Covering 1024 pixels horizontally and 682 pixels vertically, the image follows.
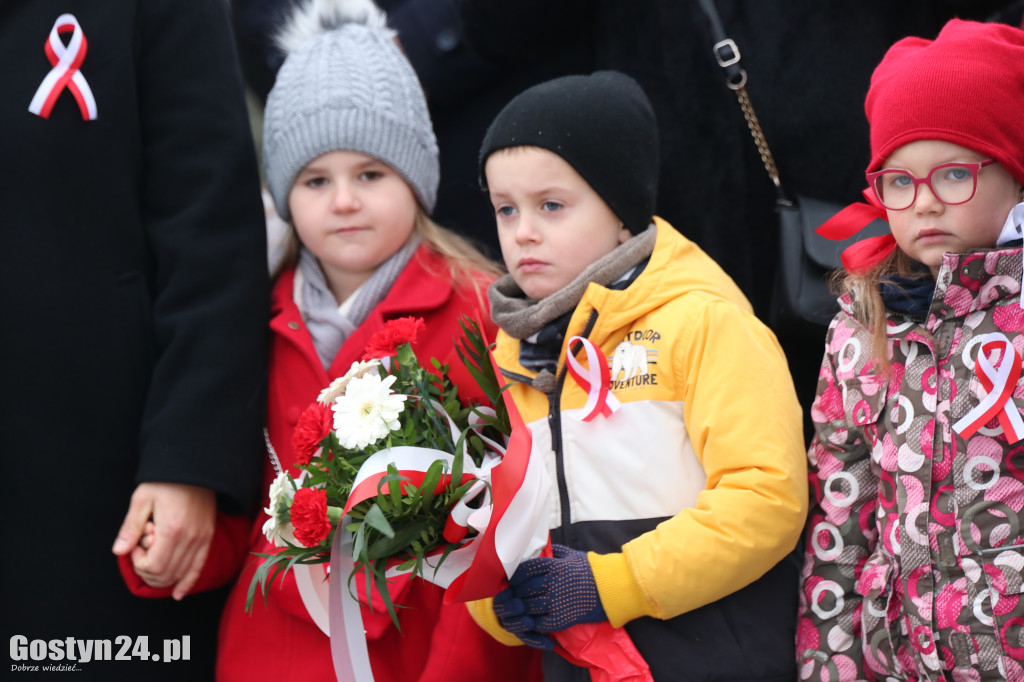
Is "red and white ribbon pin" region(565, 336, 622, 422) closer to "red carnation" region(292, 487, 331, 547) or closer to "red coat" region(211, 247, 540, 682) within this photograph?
"red coat" region(211, 247, 540, 682)

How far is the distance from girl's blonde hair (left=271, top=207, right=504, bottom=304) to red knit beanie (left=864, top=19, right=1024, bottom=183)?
115 centimetres

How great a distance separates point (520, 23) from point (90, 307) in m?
1.36

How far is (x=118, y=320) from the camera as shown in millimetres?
2512

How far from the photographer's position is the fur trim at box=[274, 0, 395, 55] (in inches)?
117

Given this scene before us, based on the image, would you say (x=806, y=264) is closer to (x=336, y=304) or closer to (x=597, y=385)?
(x=597, y=385)

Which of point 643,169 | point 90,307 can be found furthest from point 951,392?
point 90,307

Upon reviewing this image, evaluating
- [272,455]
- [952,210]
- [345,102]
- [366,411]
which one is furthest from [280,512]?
[952,210]

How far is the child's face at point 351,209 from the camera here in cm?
274

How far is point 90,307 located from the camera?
8.14ft

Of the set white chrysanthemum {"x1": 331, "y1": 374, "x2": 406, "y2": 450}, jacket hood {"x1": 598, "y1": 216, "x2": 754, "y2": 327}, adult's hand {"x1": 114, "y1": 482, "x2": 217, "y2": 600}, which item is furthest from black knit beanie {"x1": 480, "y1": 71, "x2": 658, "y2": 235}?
adult's hand {"x1": 114, "y1": 482, "x2": 217, "y2": 600}

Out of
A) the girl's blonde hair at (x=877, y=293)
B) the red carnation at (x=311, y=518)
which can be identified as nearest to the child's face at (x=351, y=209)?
the red carnation at (x=311, y=518)

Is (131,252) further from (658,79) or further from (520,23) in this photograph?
(658,79)

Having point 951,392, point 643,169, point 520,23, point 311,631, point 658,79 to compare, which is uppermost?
point 520,23

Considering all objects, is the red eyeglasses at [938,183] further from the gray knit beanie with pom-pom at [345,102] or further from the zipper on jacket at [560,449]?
the gray knit beanie with pom-pom at [345,102]
